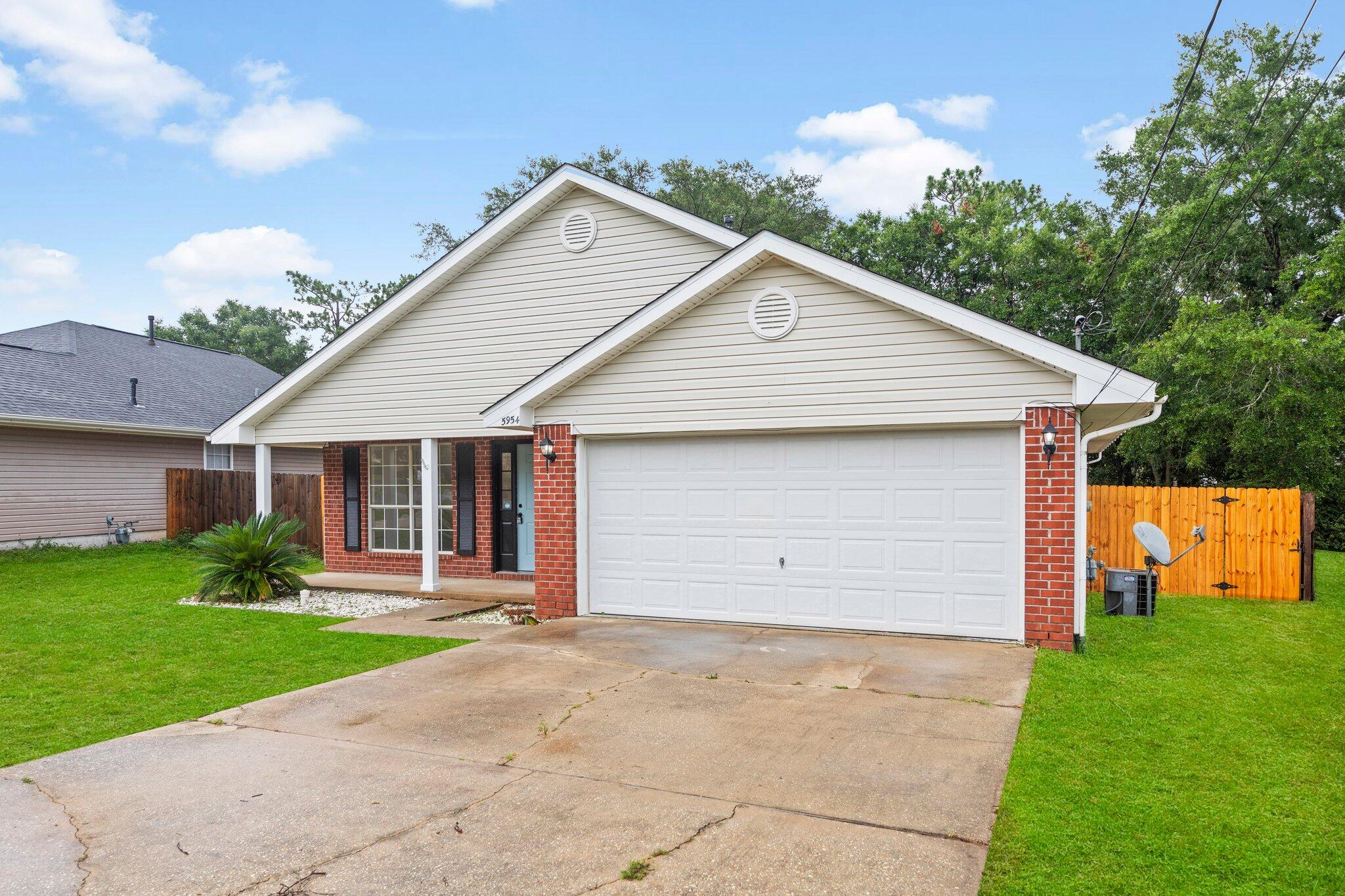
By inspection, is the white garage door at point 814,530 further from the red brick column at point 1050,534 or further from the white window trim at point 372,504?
the white window trim at point 372,504

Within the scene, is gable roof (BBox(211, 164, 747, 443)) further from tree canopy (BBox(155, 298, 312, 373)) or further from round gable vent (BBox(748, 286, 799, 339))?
tree canopy (BBox(155, 298, 312, 373))

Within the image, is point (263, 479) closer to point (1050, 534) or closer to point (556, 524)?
point (556, 524)

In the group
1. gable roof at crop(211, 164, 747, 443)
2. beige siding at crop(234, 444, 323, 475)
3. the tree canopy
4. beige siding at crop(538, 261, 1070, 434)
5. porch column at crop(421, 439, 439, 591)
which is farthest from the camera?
the tree canopy

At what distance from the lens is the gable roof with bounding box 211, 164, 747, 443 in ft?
38.4

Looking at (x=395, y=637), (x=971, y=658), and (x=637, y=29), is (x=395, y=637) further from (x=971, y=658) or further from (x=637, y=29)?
(x=637, y=29)

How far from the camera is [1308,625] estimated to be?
32.4ft

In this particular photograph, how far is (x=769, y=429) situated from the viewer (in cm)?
884

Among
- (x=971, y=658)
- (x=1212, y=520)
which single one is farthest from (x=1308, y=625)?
(x=971, y=658)

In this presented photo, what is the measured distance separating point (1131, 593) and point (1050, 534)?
3.24m

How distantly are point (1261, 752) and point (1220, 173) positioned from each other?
63.6ft

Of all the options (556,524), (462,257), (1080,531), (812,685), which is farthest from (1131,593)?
(462,257)

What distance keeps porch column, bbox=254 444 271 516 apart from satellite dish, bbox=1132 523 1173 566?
498 inches

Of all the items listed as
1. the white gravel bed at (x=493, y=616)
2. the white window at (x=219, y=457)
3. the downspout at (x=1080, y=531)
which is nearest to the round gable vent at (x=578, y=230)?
the white gravel bed at (x=493, y=616)

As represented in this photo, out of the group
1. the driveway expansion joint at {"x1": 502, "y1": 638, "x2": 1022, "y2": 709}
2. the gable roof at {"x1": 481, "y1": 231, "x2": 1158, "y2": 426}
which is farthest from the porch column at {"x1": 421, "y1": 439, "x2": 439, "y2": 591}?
the driveway expansion joint at {"x1": 502, "y1": 638, "x2": 1022, "y2": 709}
